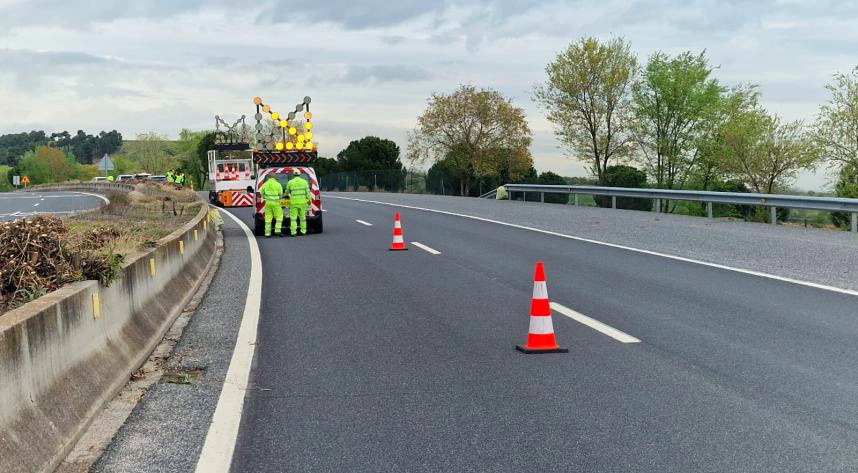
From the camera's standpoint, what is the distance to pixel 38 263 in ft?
21.3

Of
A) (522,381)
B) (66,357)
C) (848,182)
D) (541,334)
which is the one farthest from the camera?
(848,182)

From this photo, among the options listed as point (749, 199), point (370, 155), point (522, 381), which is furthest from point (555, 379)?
point (370, 155)

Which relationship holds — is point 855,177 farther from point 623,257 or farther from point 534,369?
point 534,369

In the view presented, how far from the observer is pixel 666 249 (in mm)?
15977

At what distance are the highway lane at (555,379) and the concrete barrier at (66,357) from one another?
95 centimetres

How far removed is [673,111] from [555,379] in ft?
195

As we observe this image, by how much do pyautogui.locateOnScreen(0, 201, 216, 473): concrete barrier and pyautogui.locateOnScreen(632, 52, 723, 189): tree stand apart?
58.2 m

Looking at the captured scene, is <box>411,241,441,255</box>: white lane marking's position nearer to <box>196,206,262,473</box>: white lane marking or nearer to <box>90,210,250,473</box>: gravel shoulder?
<box>196,206,262,473</box>: white lane marking

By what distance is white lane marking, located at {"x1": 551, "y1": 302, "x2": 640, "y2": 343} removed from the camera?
7.72 meters

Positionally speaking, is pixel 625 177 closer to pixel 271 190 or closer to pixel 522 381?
pixel 271 190

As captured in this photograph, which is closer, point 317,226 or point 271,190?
point 271,190

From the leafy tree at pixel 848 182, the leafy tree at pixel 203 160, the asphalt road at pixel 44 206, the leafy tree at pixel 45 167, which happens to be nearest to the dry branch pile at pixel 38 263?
the asphalt road at pixel 44 206

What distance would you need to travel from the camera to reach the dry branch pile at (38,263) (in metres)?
6.15

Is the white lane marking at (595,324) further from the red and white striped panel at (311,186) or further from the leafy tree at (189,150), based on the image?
the leafy tree at (189,150)
